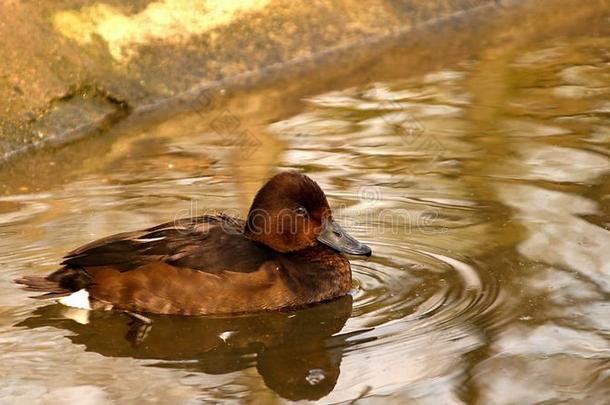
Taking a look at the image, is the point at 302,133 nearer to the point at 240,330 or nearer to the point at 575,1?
the point at 240,330

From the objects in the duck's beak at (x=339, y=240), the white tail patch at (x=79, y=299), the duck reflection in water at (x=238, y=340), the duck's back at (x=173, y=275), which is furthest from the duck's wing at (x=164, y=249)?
the duck's beak at (x=339, y=240)

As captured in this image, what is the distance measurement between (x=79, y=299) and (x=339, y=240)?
4.38 ft

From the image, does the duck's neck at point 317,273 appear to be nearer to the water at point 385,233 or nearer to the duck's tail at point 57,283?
the water at point 385,233

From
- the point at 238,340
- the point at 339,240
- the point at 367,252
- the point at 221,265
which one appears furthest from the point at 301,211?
the point at 238,340

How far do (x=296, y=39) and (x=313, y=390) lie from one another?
243 inches

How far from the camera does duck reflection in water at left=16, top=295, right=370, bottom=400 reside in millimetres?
5062

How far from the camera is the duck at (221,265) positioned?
5.86 meters

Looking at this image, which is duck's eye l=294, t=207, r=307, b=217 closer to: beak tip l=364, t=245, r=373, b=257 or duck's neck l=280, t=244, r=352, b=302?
duck's neck l=280, t=244, r=352, b=302

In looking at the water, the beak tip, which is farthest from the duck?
the water

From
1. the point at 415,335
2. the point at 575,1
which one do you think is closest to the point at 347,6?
the point at 575,1

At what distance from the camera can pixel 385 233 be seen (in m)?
6.74

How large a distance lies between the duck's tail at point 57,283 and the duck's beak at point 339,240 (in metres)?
1.22

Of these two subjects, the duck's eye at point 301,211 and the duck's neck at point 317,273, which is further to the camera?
the duck's eye at point 301,211

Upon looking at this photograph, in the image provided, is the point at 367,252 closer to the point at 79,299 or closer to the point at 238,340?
the point at 238,340
